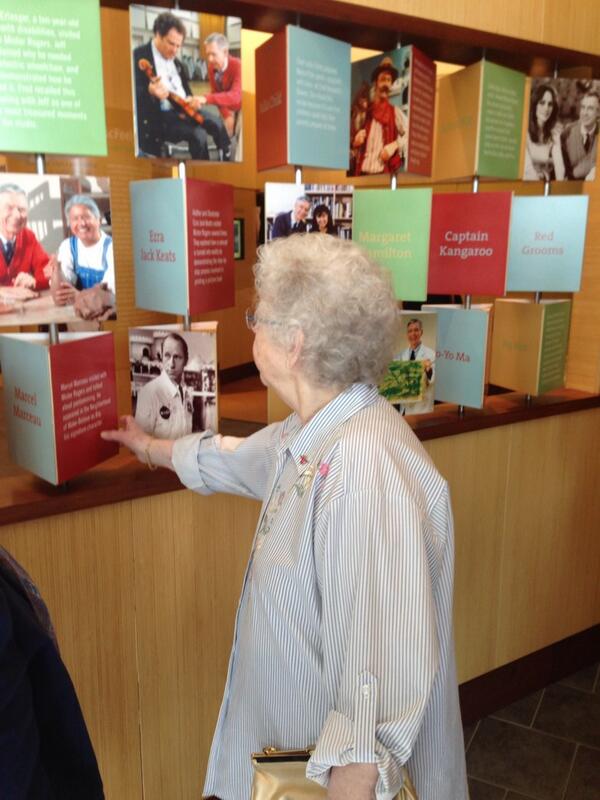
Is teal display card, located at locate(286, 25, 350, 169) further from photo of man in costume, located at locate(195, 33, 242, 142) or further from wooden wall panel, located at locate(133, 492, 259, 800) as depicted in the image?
wooden wall panel, located at locate(133, 492, 259, 800)

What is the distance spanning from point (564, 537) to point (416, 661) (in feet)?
6.70

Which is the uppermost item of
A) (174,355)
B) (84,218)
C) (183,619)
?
(84,218)

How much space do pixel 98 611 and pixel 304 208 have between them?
1.24 meters

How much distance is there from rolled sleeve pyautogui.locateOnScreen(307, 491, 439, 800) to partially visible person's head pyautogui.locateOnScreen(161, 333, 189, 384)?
0.83 meters

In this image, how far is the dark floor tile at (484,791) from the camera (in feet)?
8.05

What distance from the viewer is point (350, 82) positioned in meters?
2.12

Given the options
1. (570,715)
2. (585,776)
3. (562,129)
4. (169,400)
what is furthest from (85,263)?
(570,715)

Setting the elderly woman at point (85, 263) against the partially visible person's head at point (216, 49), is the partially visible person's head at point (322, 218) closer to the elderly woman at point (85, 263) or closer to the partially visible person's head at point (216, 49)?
the partially visible person's head at point (216, 49)

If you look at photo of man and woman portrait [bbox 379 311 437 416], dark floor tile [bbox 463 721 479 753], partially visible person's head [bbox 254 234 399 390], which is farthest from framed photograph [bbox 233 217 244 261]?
dark floor tile [bbox 463 721 479 753]

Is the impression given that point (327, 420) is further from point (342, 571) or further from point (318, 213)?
point (318, 213)

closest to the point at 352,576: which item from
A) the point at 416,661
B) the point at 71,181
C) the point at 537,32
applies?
the point at 416,661

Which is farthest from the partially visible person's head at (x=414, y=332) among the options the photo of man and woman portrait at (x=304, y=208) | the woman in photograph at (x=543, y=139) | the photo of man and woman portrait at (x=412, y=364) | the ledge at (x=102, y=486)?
the woman in photograph at (x=543, y=139)

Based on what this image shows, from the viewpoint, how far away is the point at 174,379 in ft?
6.22

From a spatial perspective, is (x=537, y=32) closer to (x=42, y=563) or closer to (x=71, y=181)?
(x=71, y=181)
